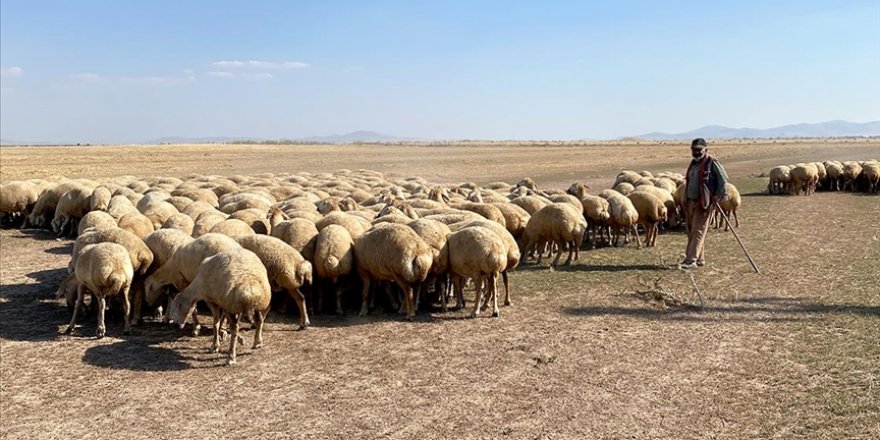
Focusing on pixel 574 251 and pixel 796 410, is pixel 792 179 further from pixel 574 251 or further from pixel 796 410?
pixel 796 410

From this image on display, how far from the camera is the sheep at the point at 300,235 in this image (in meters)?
10.9

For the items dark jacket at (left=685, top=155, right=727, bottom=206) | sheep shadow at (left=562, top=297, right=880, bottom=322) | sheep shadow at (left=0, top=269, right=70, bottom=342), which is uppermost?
dark jacket at (left=685, top=155, right=727, bottom=206)

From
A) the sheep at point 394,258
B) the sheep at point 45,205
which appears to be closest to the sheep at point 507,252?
the sheep at point 394,258

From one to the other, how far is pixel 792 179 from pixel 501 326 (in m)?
25.6

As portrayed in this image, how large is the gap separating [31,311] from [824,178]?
3441cm

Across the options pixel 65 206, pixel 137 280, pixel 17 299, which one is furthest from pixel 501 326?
pixel 65 206

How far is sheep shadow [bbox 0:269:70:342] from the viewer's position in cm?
977

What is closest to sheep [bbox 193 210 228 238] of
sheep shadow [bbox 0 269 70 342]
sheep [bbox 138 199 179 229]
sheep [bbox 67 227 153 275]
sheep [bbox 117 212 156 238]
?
sheep [bbox 117 212 156 238]

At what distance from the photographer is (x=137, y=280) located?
10414 mm

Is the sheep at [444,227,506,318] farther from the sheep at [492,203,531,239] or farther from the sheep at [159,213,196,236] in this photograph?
the sheep at [159,213,196,236]

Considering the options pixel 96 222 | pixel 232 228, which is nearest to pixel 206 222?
pixel 232 228

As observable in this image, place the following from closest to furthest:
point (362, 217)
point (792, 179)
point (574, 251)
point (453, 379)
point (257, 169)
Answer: point (453, 379) < point (362, 217) < point (574, 251) < point (792, 179) < point (257, 169)

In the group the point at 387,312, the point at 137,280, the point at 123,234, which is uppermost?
the point at 123,234

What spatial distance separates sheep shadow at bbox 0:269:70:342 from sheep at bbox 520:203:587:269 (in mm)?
9259
